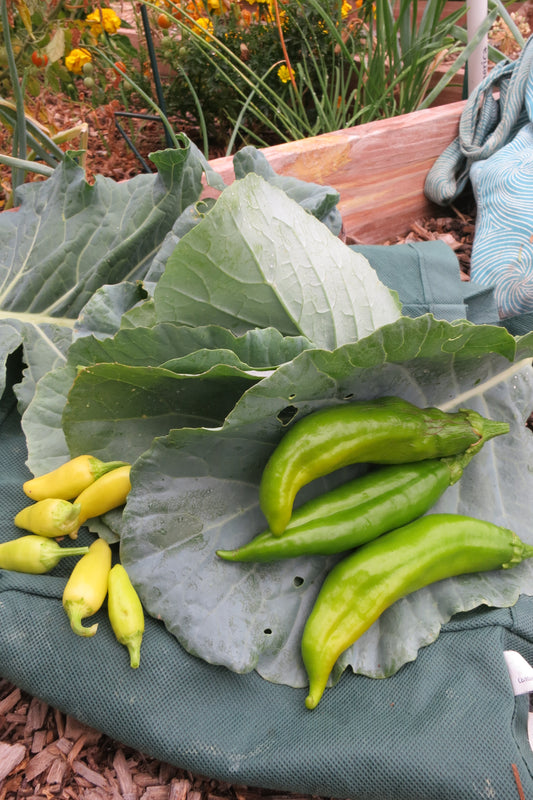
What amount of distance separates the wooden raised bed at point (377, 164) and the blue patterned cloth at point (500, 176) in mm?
65

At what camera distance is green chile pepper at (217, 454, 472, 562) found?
888mm

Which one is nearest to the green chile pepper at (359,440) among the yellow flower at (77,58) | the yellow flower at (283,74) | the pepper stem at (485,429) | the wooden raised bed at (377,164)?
the pepper stem at (485,429)

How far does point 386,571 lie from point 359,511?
0.09 meters

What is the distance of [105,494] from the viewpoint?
94 cm

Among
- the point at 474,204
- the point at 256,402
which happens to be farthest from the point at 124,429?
the point at 474,204

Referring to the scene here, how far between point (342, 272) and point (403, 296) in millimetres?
455

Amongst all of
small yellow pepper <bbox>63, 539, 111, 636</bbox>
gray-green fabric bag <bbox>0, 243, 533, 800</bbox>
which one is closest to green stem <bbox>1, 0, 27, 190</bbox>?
small yellow pepper <bbox>63, 539, 111, 636</bbox>

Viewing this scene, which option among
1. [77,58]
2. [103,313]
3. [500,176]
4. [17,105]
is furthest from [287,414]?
[77,58]

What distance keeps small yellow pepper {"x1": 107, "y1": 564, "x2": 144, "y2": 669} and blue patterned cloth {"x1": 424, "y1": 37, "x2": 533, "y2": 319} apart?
1.31 meters

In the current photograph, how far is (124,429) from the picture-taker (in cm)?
98

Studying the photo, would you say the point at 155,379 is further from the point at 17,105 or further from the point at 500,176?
the point at 500,176

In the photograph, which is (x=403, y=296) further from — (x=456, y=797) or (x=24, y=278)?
(x=456, y=797)

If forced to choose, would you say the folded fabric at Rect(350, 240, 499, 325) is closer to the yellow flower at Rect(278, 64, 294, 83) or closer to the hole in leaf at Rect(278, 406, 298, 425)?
the hole in leaf at Rect(278, 406, 298, 425)

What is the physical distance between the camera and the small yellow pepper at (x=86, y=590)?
0.81m
